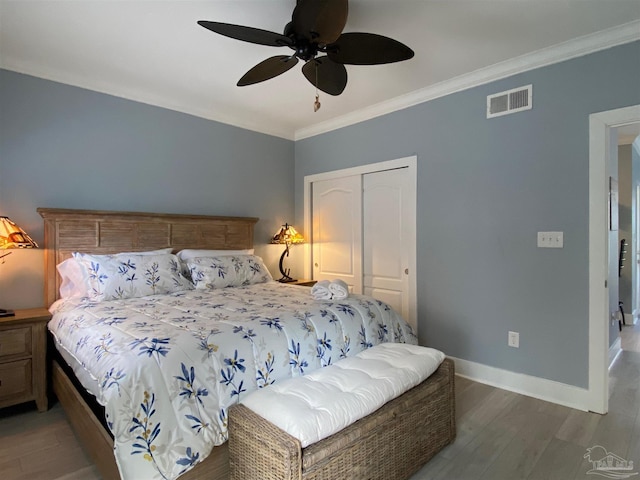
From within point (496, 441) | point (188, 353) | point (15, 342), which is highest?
point (188, 353)

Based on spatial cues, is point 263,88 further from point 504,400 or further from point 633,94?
point 504,400

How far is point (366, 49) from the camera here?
1.85 meters

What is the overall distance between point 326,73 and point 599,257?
86.0 inches

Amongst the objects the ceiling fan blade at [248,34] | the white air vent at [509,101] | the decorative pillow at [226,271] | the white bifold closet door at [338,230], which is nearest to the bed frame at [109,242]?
the decorative pillow at [226,271]

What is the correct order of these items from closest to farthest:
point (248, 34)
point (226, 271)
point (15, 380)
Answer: point (248, 34) < point (15, 380) < point (226, 271)

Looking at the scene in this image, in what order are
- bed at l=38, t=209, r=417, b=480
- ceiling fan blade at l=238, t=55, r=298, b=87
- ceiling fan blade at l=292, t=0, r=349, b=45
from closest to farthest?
1. bed at l=38, t=209, r=417, b=480
2. ceiling fan blade at l=292, t=0, r=349, b=45
3. ceiling fan blade at l=238, t=55, r=298, b=87

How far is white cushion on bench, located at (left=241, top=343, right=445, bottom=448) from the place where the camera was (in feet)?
4.55

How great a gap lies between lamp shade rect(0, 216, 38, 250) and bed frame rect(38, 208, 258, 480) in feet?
0.88

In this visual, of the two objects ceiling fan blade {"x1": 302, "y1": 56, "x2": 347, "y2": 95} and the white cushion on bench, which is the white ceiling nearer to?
ceiling fan blade {"x1": 302, "y1": 56, "x2": 347, "y2": 95}

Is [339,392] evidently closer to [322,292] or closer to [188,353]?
[188,353]

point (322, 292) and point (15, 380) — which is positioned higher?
point (322, 292)

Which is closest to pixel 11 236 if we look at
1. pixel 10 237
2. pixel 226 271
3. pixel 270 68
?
pixel 10 237

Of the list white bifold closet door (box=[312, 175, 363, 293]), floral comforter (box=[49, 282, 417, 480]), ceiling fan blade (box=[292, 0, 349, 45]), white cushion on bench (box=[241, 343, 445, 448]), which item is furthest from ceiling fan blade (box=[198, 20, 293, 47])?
white bifold closet door (box=[312, 175, 363, 293])

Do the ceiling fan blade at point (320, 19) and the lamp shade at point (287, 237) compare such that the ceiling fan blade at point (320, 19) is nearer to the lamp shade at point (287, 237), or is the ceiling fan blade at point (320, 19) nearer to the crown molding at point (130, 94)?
the crown molding at point (130, 94)
